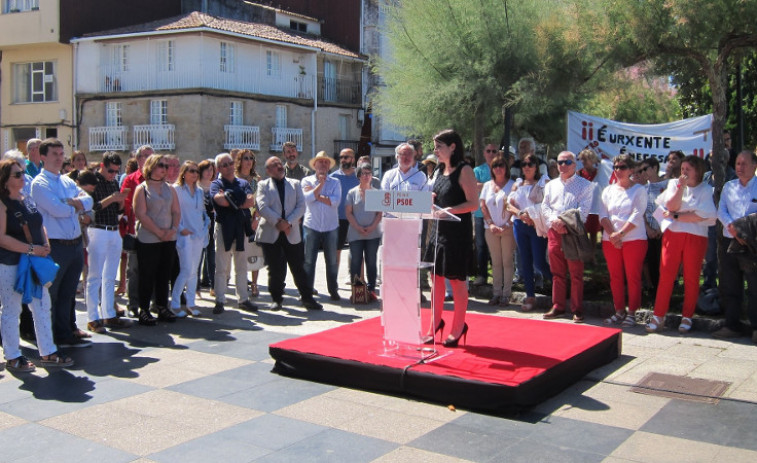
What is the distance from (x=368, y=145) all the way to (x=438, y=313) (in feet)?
103

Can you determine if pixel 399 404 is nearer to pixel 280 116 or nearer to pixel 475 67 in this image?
pixel 475 67

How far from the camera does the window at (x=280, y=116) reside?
3675 cm

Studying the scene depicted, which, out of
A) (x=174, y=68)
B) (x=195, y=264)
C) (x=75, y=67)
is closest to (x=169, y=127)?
(x=174, y=68)

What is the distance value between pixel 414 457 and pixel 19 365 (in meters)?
4.04

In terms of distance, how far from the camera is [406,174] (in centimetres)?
968

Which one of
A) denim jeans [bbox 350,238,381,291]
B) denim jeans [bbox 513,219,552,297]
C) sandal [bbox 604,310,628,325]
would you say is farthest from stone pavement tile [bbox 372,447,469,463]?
denim jeans [bbox 350,238,381,291]

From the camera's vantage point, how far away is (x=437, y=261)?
23.1ft

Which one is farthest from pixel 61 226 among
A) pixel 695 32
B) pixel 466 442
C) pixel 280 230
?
pixel 695 32

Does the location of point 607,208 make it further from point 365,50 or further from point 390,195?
point 365,50

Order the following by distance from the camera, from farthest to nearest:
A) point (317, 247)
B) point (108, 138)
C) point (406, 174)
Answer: point (108, 138) → point (317, 247) → point (406, 174)

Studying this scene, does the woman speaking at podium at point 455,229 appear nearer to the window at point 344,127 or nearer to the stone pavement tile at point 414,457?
the stone pavement tile at point 414,457

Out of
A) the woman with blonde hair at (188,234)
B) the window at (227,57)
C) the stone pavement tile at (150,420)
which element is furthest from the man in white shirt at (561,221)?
the window at (227,57)

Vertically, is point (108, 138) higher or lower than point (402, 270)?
higher

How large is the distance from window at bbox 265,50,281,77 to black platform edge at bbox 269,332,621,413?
1216 inches
